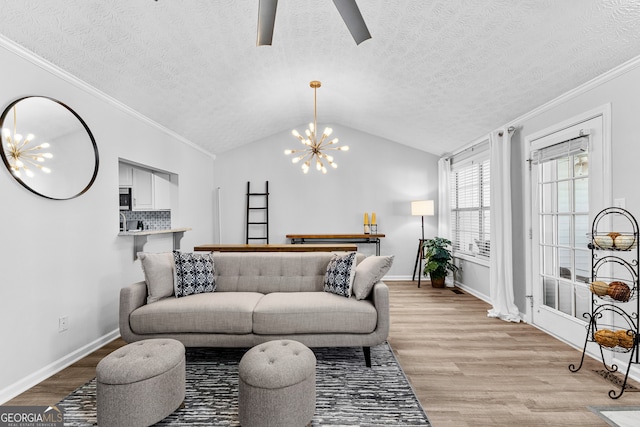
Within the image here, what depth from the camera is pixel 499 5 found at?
2215 mm

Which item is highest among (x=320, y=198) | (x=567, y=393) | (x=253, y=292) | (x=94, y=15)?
(x=94, y=15)

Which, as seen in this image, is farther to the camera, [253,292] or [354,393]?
[253,292]

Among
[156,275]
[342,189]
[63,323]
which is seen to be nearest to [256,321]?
[156,275]

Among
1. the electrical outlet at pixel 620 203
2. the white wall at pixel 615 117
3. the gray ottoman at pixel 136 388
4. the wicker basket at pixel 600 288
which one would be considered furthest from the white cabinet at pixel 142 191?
the electrical outlet at pixel 620 203

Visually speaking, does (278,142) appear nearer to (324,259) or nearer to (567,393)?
(324,259)

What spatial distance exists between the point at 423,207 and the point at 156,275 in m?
4.32

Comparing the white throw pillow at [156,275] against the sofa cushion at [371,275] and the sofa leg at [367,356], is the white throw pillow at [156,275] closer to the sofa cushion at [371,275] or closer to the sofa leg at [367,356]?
the sofa cushion at [371,275]

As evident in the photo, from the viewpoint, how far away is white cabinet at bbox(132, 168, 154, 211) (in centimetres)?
482

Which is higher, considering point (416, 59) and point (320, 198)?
point (416, 59)

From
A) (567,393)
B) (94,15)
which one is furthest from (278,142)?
(567,393)

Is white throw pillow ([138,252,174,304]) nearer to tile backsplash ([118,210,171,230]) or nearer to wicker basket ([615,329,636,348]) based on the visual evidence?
tile backsplash ([118,210,171,230])

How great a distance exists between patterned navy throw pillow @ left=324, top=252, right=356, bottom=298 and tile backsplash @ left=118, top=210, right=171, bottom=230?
3.46 m

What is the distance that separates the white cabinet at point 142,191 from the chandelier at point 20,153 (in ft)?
8.03

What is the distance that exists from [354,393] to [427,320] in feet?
6.07
